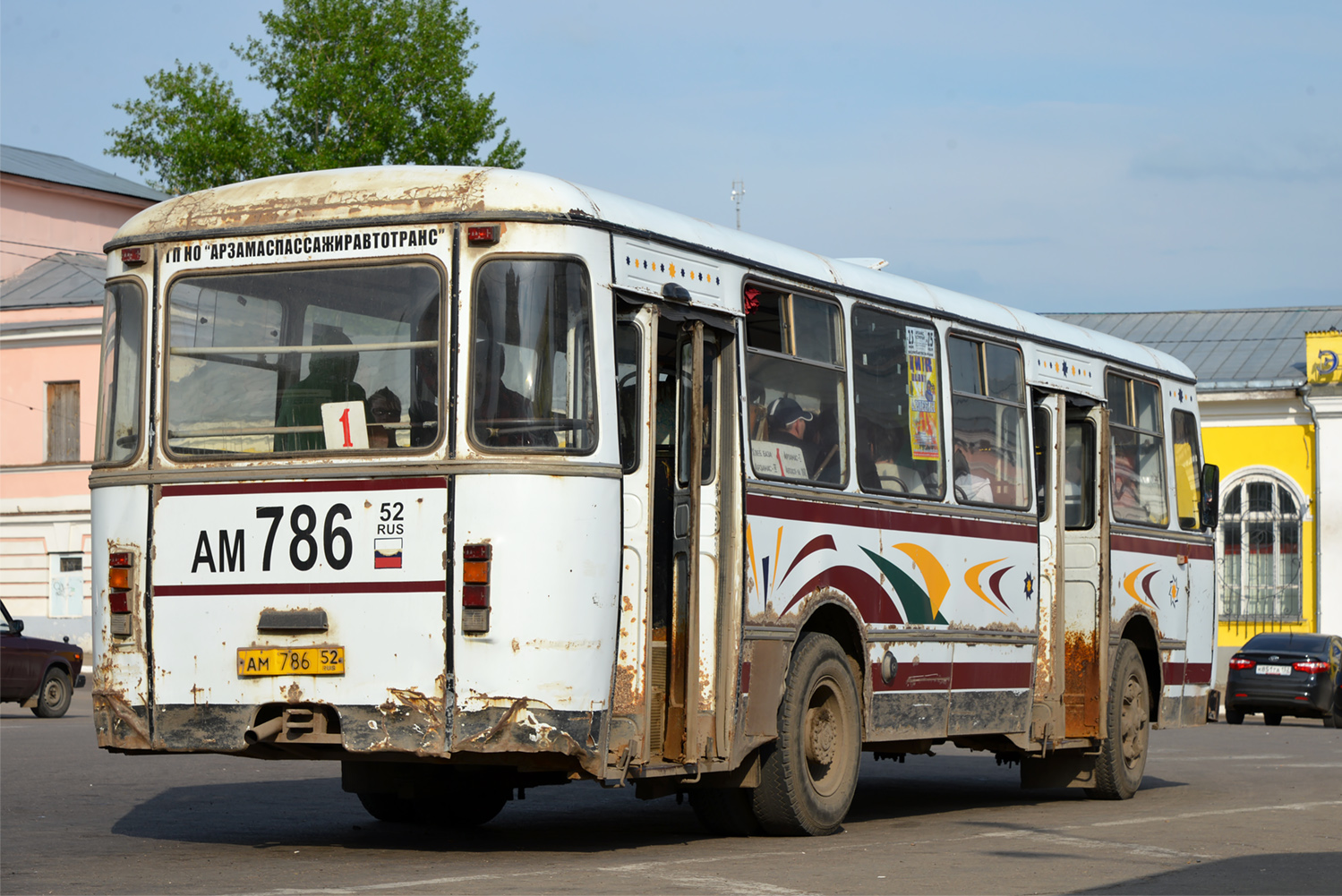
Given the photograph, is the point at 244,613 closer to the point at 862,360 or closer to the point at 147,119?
the point at 862,360

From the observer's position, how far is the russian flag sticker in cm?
923

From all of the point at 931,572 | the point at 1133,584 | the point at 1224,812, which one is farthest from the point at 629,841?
the point at 1133,584

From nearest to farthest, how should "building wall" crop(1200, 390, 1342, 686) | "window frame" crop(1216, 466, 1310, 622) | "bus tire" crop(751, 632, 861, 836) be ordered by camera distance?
"bus tire" crop(751, 632, 861, 836), "building wall" crop(1200, 390, 1342, 686), "window frame" crop(1216, 466, 1310, 622)

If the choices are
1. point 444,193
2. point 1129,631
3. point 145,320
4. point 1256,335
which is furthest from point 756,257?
point 1256,335

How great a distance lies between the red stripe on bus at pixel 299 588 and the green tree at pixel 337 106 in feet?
114

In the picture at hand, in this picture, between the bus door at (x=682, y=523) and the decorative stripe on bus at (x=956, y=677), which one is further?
the decorative stripe on bus at (x=956, y=677)

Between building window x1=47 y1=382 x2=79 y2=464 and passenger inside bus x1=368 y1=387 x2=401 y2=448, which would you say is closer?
passenger inside bus x1=368 y1=387 x2=401 y2=448

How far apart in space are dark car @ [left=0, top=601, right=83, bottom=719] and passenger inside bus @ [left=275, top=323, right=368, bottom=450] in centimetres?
1701

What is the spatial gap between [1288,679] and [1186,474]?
15.8m

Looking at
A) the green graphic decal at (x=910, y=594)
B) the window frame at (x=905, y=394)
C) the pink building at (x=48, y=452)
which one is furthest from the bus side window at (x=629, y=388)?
the pink building at (x=48, y=452)

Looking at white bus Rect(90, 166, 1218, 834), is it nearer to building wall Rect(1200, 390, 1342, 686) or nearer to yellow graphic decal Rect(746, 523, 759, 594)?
yellow graphic decal Rect(746, 523, 759, 594)

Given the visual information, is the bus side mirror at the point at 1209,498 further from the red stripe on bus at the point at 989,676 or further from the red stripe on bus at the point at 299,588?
the red stripe on bus at the point at 299,588

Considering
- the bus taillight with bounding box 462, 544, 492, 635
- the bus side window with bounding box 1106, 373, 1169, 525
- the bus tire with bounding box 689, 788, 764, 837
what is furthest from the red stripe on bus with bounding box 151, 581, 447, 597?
the bus side window with bounding box 1106, 373, 1169, 525

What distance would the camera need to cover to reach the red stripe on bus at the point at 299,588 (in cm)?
919
